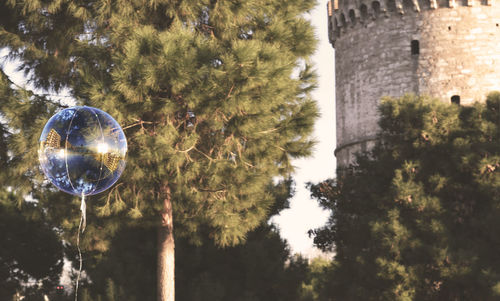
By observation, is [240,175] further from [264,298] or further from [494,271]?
[264,298]

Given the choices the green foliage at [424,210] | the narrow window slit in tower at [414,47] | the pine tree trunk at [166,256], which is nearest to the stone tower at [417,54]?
the narrow window slit in tower at [414,47]

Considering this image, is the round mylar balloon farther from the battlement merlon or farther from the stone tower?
the battlement merlon

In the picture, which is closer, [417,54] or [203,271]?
[203,271]

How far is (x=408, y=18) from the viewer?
26219mm

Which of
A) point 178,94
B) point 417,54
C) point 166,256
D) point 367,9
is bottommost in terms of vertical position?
point 166,256

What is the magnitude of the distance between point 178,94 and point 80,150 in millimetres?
2833

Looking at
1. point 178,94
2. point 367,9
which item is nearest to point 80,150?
point 178,94

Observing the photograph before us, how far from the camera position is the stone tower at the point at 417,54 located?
83.4 feet

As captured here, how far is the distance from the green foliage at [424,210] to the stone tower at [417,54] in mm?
8272

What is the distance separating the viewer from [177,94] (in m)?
10.9

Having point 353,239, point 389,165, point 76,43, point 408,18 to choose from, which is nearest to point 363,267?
point 353,239

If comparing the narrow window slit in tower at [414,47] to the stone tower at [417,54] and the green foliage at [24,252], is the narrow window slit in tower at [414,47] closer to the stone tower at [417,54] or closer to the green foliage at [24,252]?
the stone tower at [417,54]

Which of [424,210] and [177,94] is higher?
[177,94]

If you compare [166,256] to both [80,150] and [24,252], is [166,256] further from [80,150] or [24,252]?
[24,252]
